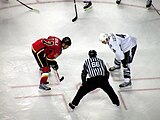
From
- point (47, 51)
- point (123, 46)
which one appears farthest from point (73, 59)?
point (123, 46)

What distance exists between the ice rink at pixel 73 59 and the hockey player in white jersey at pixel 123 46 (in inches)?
11.5

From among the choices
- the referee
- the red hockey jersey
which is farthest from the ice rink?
the red hockey jersey

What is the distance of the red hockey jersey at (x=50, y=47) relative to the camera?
620cm

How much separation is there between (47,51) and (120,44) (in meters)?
1.27

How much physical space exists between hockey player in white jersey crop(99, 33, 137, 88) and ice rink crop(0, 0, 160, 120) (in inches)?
11.5

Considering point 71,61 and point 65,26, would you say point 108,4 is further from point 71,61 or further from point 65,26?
point 71,61

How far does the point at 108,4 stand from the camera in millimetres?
9945

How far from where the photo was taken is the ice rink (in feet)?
20.2

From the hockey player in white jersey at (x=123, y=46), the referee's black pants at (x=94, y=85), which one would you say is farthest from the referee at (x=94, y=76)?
the hockey player in white jersey at (x=123, y=46)

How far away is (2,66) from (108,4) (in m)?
3.96

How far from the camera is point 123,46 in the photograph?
638cm

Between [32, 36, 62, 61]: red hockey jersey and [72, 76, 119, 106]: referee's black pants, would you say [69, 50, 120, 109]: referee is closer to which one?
[72, 76, 119, 106]: referee's black pants

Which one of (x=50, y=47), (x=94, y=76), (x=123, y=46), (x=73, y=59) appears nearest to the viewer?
(x=94, y=76)

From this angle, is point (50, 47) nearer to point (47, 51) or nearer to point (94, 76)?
point (47, 51)
